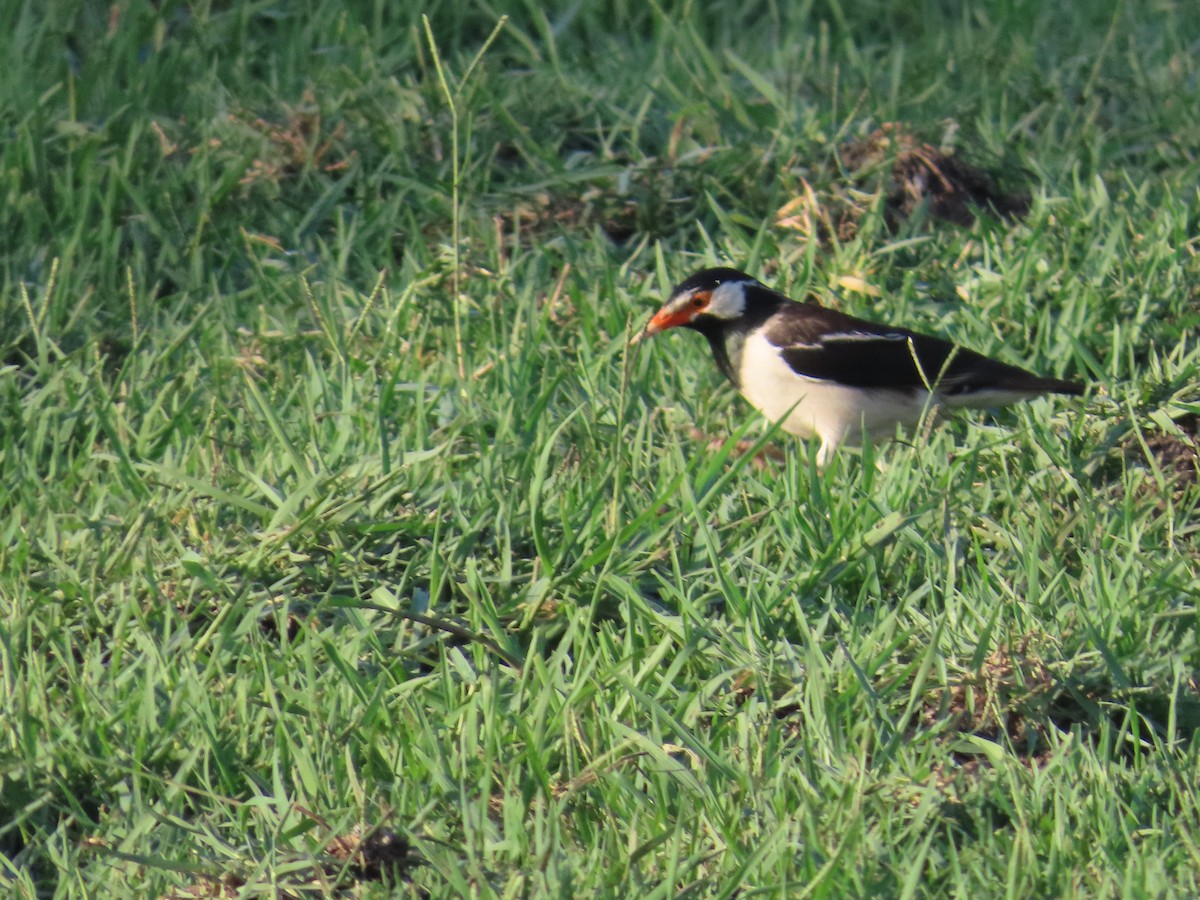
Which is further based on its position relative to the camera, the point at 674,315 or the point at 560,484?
the point at 674,315

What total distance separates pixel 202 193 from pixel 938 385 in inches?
108

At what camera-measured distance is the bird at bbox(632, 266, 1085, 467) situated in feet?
16.0

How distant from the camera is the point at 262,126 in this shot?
611 cm

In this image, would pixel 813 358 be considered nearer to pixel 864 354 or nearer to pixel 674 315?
pixel 864 354

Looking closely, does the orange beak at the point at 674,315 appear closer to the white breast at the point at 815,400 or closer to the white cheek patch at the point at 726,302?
the white cheek patch at the point at 726,302

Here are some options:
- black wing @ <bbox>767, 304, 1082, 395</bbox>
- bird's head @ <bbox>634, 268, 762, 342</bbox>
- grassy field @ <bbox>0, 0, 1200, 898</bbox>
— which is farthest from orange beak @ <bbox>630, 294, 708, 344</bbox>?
black wing @ <bbox>767, 304, 1082, 395</bbox>

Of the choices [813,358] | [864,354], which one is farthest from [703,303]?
[864,354]

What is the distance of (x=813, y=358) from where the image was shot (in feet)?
16.2

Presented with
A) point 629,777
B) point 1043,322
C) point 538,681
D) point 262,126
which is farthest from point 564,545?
point 262,126

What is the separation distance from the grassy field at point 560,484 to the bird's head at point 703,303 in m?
0.17

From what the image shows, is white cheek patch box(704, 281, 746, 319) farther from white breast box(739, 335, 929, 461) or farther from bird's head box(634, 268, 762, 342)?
white breast box(739, 335, 929, 461)

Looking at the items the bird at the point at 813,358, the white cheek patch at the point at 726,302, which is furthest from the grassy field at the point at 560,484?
the white cheek patch at the point at 726,302

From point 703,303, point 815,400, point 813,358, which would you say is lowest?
point 815,400

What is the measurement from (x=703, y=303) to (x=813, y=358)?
38 centimetres
